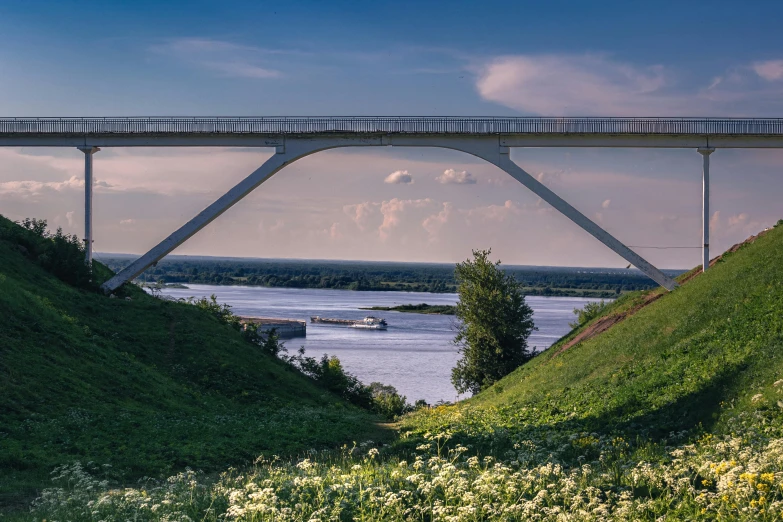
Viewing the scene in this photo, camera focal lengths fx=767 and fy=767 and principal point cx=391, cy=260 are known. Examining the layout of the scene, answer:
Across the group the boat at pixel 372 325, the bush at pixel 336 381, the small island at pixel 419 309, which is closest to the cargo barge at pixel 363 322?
the boat at pixel 372 325

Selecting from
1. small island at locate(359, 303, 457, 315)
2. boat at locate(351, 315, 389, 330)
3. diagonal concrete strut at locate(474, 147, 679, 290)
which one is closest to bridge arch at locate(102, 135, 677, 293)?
diagonal concrete strut at locate(474, 147, 679, 290)

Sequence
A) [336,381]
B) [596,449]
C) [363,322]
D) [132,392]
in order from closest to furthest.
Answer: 1. [596,449]
2. [132,392]
3. [336,381]
4. [363,322]

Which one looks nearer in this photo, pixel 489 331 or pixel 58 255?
pixel 58 255

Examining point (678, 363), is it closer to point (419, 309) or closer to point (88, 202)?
point (88, 202)

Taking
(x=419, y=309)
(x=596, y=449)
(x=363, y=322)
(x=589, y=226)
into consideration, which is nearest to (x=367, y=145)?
(x=589, y=226)

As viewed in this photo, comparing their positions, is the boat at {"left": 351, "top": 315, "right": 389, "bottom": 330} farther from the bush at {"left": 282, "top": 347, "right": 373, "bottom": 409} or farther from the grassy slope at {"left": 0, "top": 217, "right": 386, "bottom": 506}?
the grassy slope at {"left": 0, "top": 217, "right": 386, "bottom": 506}

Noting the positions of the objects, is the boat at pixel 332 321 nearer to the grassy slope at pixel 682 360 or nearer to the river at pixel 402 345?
the river at pixel 402 345
